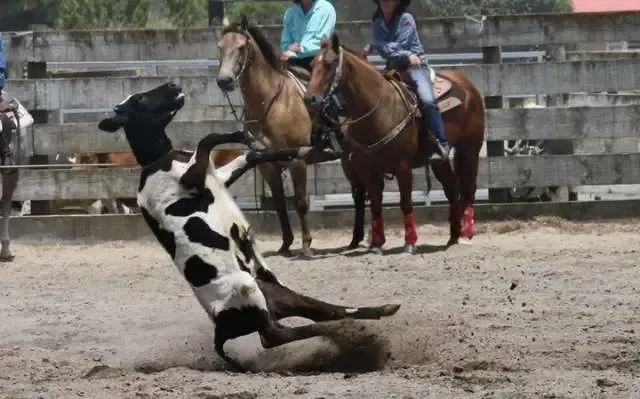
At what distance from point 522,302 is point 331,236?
16.2 feet

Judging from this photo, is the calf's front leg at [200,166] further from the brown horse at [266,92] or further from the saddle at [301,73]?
the saddle at [301,73]

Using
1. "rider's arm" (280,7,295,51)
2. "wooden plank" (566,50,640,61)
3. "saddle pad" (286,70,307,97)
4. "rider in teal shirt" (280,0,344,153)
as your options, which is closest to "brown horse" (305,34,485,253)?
"rider in teal shirt" (280,0,344,153)

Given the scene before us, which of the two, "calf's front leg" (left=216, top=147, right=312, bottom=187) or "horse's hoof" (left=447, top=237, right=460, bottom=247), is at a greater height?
"calf's front leg" (left=216, top=147, right=312, bottom=187)

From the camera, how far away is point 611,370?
6043 mm

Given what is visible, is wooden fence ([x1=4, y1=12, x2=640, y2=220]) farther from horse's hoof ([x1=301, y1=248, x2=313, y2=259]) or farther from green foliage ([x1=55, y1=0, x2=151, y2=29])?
green foliage ([x1=55, y1=0, x2=151, y2=29])

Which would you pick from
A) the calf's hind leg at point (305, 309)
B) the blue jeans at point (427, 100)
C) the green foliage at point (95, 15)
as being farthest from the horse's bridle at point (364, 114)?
the green foliage at point (95, 15)

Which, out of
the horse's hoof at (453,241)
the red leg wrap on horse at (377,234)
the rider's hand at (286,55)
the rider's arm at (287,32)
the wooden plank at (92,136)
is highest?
the rider's arm at (287,32)

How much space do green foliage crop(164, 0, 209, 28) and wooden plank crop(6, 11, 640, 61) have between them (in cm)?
3165

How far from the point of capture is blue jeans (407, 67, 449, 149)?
11.4m

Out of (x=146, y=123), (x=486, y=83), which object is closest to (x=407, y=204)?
(x=486, y=83)

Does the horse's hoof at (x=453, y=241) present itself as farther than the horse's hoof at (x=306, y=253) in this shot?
Yes

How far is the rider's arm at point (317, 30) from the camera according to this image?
11.8 metres

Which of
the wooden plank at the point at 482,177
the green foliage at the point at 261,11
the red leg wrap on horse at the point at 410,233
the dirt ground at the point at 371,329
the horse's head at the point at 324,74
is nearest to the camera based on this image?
the dirt ground at the point at 371,329

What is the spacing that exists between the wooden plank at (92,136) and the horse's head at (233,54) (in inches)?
84.1
